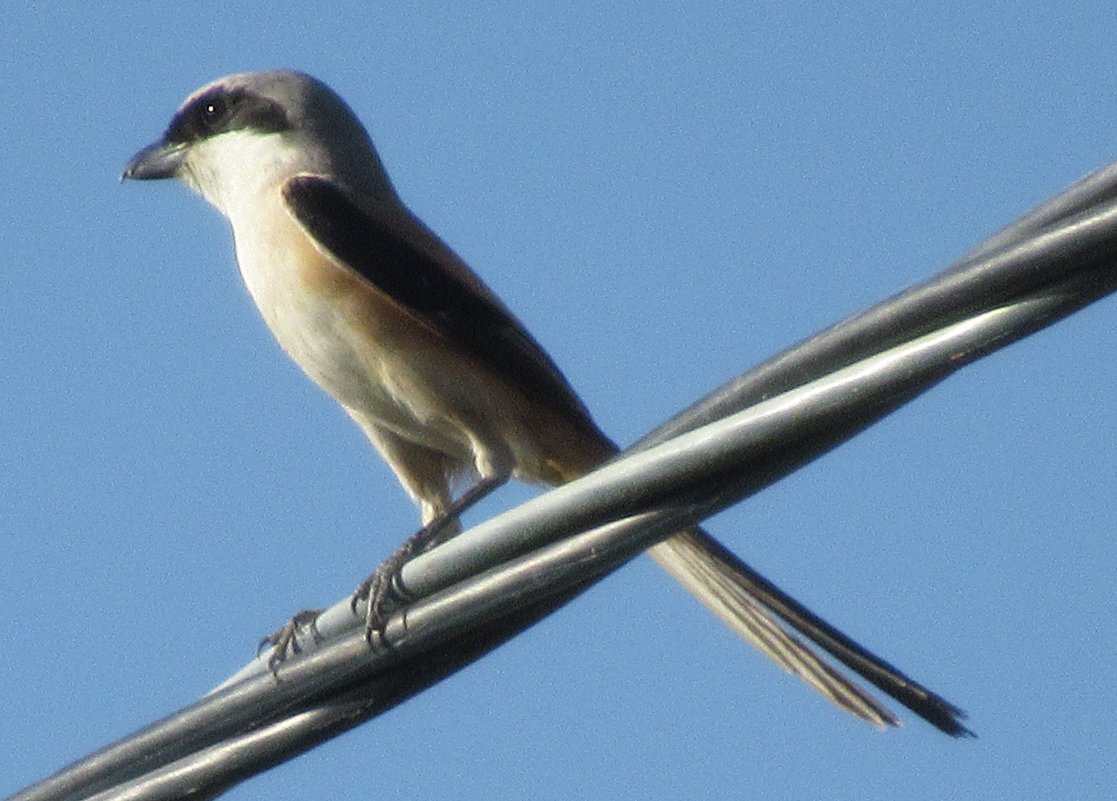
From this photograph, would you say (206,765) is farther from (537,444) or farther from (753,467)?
(537,444)

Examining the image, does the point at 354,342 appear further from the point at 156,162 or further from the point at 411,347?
the point at 156,162

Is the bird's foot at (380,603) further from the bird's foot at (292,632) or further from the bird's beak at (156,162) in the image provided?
the bird's beak at (156,162)

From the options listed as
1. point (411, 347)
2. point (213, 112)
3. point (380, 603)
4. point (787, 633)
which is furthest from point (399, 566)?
point (213, 112)

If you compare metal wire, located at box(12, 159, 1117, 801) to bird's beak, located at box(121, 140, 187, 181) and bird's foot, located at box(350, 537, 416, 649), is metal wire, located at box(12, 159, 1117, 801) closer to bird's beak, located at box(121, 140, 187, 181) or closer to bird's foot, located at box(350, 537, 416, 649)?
bird's foot, located at box(350, 537, 416, 649)

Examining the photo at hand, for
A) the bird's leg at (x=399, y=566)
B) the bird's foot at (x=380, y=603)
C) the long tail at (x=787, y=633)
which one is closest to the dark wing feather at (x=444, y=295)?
the bird's leg at (x=399, y=566)

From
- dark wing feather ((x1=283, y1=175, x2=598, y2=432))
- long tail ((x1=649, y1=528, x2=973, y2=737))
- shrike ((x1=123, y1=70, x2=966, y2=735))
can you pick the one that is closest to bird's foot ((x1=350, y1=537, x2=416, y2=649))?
long tail ((x1=649, y1=528, x2=973, y2=737))
